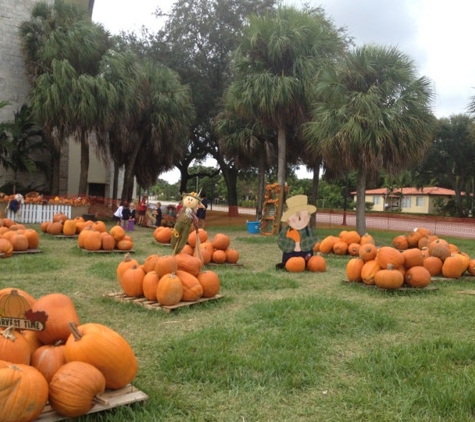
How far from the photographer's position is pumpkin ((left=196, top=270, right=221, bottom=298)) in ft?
20.2

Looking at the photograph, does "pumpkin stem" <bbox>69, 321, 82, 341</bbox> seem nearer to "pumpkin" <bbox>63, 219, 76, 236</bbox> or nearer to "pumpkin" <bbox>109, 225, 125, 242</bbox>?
"pumpkin" <bbox>109, 225, 125, 242</bbox>

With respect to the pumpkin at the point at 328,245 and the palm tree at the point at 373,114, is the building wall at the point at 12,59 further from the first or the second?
the pumpkin at the point at 328,245

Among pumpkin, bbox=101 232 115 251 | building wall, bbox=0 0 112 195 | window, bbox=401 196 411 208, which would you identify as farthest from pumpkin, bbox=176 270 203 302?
window, bbox=401 196 411 208

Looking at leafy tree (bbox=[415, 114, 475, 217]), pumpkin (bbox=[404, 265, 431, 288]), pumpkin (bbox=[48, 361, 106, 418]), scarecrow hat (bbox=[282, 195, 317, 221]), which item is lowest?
pumpkin (bbox=[48, 361, 106, 418])

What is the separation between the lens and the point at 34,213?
1880 cm

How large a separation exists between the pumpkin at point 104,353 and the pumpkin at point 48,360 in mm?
48

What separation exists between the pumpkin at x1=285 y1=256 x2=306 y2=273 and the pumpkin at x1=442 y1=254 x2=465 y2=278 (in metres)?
2.46

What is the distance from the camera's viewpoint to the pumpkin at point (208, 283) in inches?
242

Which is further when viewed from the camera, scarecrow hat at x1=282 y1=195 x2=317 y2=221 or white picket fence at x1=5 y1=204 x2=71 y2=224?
white picket fence at x1=5 y1=204 x2=71 y2=224

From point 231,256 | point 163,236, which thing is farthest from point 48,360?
point 163,236

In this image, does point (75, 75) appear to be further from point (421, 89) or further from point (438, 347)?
point (438, 347)

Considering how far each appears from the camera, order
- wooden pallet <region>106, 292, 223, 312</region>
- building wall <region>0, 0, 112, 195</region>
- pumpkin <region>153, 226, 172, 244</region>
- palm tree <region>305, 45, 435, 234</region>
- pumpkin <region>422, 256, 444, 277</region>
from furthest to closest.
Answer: building wall <region>0, 0, 112, 195</region>, palm tree <region>305, 45, 435, 234</region>, pumpkin <region>153, 226, 172, 244</region>, pumpkin <region>422, 256, 444, 277</region>, wooden pallet <region>106, 292, 223, 312</region>

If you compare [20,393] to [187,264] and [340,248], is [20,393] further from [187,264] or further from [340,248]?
[340,248]

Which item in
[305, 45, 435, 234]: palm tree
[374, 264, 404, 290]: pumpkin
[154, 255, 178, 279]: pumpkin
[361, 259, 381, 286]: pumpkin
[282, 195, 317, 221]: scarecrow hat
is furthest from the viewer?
[305, 45, 435, 234]: palm tree
